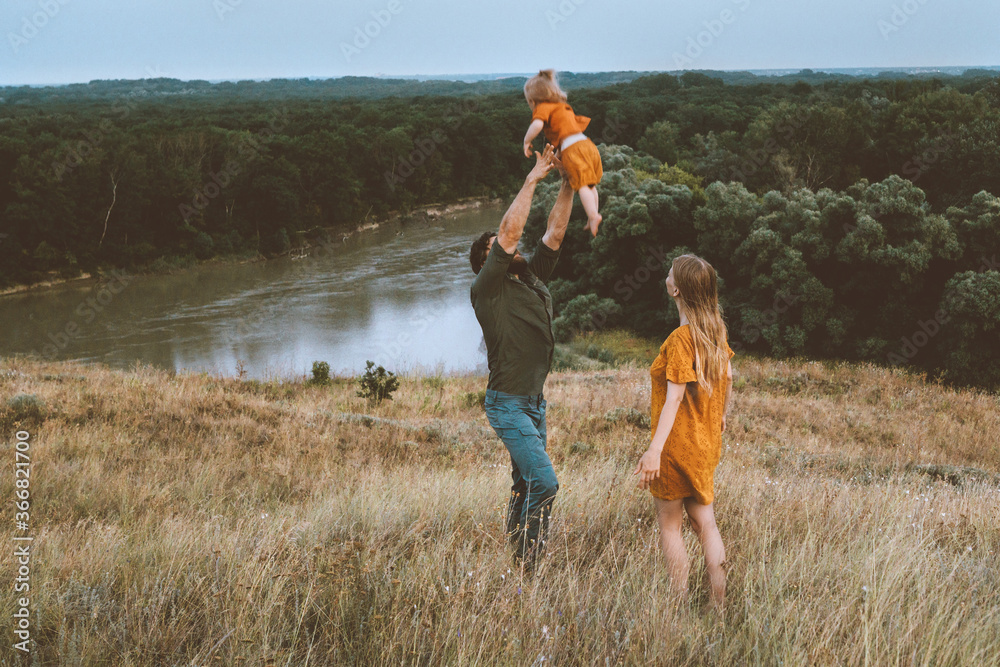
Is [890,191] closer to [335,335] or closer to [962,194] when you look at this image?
[962,194]

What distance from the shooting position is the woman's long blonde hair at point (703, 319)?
295 cm

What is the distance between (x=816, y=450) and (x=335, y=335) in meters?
21.5

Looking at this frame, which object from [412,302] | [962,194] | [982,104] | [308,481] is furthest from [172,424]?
[982,104]

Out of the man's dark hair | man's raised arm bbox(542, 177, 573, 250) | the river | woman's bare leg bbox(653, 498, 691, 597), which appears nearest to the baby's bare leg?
man's raised arm bbox(542, 177, 573, 250)

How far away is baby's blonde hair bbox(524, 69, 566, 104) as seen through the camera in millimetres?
3270

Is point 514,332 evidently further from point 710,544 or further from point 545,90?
point 710,544

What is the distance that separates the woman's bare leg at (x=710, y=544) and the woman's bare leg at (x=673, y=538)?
6 centimetres

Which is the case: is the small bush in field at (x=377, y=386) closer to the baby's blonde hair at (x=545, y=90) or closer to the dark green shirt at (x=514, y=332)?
the dark green shirt at (x=514, y=332)

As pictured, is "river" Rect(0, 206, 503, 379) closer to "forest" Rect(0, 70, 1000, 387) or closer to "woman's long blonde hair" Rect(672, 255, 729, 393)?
"forest" Rect(0, 70, 1000, 387)

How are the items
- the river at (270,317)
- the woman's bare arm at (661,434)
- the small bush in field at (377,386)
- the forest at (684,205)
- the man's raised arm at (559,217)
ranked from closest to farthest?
the woman's bare arm at (661,434)
the man's raised arm at (559,217)
the small bush in field at (377,386)
the forest at (684,205)
the river at (270,317)

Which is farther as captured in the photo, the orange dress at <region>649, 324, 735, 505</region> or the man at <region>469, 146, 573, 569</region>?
the man at <region>469, 146, 573, 569</region>

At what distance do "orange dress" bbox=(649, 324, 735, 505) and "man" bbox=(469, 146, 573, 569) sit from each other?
552 millimetres

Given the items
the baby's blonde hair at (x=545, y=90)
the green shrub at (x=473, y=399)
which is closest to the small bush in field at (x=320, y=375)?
the green shrub at (x=473, y=399)

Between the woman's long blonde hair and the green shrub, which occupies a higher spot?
the woman's long blonde hair
